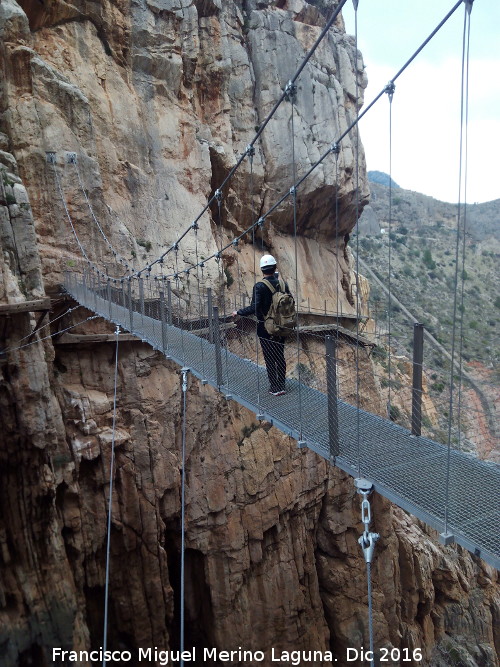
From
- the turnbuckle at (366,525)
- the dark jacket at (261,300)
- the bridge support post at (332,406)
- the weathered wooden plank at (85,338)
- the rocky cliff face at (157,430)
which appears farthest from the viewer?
the weathered wooden plank at (85,338)

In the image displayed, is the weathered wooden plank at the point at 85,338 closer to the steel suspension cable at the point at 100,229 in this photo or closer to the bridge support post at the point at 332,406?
the steel suspension cable at the point at 100,229

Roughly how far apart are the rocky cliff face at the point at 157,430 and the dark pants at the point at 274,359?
2.49 metres

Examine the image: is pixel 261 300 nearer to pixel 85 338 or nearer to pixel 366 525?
pixel 366 525

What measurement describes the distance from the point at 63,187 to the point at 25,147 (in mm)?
575

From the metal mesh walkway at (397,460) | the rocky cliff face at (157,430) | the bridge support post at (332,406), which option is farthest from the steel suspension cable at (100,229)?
the bridge support post at (332,406)

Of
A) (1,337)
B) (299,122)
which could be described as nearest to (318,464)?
(1,337)

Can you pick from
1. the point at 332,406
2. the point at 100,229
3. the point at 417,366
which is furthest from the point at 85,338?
the point at 417,366

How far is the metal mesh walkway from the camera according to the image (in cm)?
170

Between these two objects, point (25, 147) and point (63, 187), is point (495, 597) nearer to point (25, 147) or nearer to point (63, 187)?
point (63, 187)

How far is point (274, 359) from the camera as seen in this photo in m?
2.85

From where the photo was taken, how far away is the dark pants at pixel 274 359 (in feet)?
9.32

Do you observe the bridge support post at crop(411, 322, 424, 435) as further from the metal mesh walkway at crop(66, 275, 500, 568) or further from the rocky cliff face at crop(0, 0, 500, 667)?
the rocky cliff face at crop(0, 0, 500, 667)

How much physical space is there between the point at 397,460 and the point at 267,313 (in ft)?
3.55

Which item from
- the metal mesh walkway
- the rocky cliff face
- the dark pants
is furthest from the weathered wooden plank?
the dark pants
